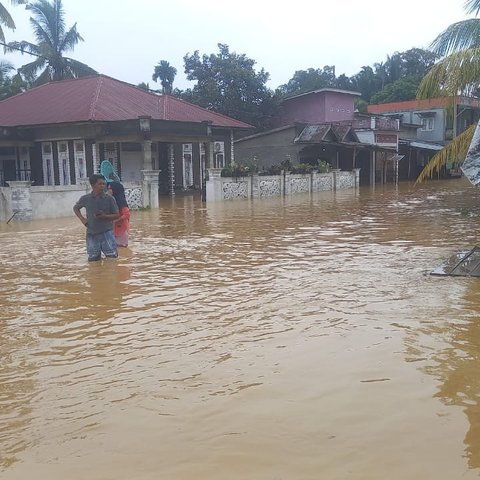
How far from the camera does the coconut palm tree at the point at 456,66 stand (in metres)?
15.5

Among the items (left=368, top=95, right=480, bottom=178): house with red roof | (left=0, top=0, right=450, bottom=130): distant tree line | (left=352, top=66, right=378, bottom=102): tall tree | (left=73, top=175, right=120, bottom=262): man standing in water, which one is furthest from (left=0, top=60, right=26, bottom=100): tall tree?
(left=352, top=66, right=378, bottom=102): tall tree

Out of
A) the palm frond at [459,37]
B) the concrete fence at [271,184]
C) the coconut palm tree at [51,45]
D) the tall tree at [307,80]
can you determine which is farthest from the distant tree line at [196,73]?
the palm frond at [459,37]

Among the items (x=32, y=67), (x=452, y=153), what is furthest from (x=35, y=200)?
(x=32, y=67)

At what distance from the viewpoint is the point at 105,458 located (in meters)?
3.43

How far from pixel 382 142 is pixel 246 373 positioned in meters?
36.0

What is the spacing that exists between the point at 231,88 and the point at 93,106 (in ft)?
57.8

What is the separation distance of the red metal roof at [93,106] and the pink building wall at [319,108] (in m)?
11.7

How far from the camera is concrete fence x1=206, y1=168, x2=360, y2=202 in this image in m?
24.2

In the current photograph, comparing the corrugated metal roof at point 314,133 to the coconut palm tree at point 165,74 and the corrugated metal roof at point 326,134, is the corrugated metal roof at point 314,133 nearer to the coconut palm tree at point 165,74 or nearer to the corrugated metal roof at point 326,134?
the corrugated metal roof at point 326,134

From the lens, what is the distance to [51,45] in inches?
1464

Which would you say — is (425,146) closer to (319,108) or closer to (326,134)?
(319,108)

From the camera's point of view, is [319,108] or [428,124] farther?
[428,124]

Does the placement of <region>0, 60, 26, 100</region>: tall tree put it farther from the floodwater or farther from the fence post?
the floodwater

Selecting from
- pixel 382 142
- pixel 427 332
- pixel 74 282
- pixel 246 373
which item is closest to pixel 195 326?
pixel 246 373
